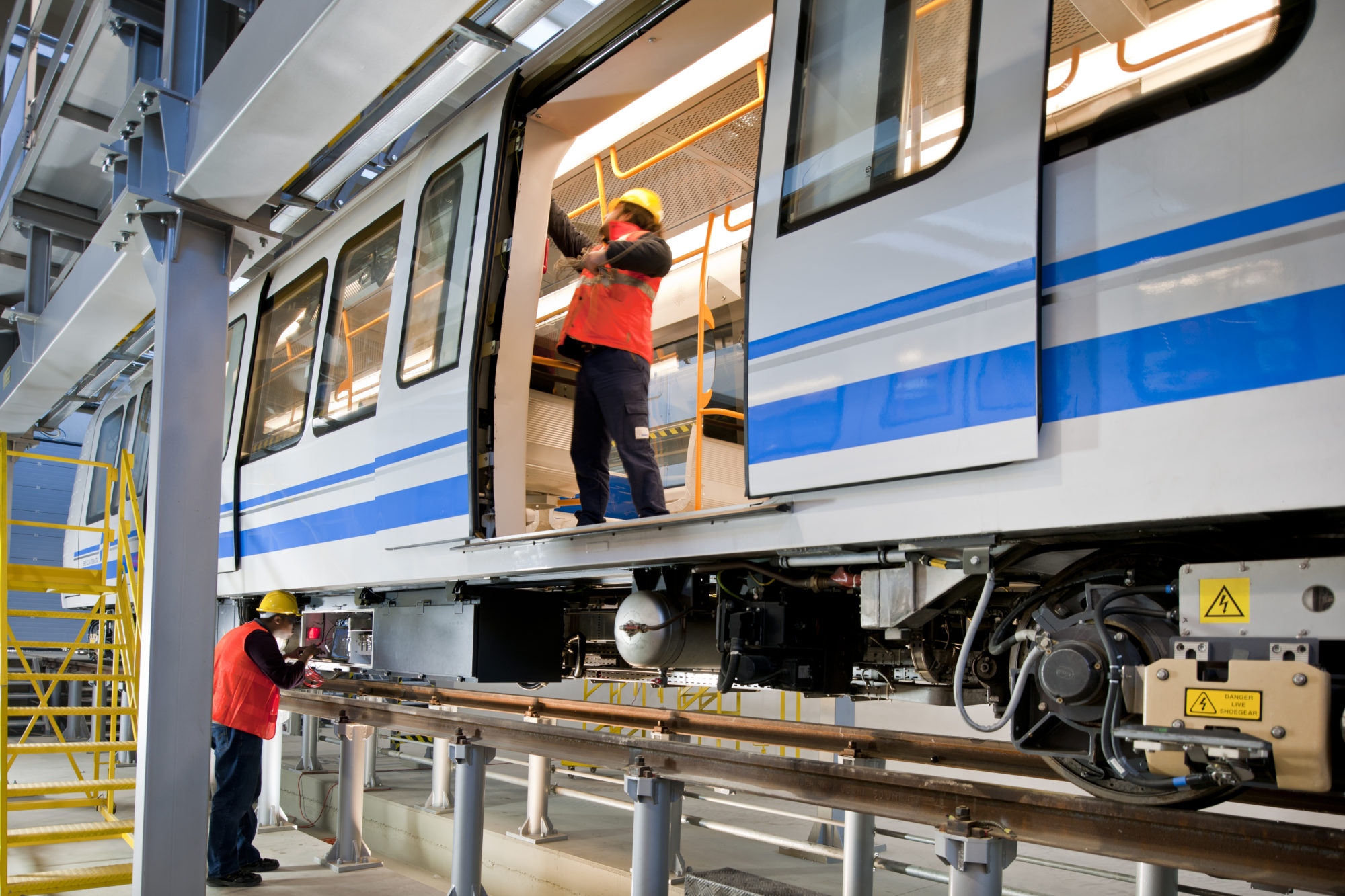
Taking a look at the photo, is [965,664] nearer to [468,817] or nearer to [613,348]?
[613,348]

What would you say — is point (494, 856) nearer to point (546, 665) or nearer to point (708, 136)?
point (546, 665)

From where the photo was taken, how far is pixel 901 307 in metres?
2.38

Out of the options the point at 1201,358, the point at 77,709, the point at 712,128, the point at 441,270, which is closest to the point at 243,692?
the point at 77,709

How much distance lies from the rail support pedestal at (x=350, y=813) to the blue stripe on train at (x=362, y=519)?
1.07m

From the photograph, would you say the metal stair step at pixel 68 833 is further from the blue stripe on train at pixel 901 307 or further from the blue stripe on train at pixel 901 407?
the blue stripe on train at pixel 901 307

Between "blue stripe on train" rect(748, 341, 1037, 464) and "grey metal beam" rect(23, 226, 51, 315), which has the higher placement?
"grey metal beam" rect(23, 226, 51, 315)

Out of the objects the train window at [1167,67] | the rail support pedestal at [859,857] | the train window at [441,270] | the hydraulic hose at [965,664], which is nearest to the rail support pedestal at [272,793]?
the train window at [441,270]

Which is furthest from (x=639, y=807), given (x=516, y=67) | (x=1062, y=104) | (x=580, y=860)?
(x=580, y=860)

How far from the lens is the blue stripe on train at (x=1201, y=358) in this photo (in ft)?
5.64

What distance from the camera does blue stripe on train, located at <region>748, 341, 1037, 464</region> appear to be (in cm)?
212

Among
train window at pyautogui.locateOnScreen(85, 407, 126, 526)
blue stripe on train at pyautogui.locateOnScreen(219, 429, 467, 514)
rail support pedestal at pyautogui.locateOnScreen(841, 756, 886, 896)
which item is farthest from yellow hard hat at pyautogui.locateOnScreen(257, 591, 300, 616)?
train window at pyautogui.locateOnScreen(85, 407, 126, 526)

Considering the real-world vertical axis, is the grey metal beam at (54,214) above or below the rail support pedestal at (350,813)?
above

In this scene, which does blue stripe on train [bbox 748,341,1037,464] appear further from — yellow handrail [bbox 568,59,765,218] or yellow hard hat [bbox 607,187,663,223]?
yellow hard hat [bbox 607,187,663,223]

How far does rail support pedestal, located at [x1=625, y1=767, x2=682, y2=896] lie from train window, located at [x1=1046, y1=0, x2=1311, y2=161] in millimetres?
2398
